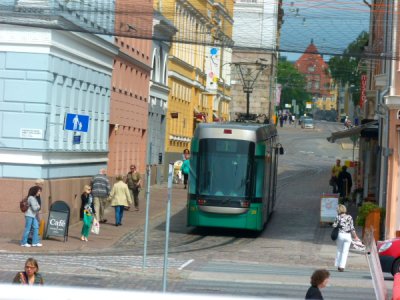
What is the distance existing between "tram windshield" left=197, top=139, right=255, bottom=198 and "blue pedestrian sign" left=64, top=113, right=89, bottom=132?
3232mm

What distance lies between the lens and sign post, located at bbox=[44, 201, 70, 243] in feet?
90.7

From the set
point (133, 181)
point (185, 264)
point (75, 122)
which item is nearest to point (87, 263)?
point (185, 264)

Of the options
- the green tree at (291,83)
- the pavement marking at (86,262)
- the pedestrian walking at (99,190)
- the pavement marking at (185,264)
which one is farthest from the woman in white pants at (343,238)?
the green tree at (291,83)

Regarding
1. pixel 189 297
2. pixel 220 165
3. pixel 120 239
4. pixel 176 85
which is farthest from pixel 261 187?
pixel 176 85

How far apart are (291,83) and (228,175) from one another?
15476cm

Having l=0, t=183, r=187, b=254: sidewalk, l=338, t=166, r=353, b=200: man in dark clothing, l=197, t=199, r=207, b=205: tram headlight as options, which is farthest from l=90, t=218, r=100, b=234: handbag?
l=338, t=166, r=353, b=200: man in dark clothing

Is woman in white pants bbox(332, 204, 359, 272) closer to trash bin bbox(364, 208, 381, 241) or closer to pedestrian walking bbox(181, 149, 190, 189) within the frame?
trash bin bbox(364, 208, 381, 241)

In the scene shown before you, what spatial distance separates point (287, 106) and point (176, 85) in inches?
4554

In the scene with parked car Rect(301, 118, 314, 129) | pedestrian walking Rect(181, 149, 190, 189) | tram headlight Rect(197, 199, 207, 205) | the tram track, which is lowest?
the tram track

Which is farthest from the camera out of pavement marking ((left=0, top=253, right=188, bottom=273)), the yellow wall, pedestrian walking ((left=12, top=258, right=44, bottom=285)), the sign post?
the yellow wall

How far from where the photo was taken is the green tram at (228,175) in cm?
3059

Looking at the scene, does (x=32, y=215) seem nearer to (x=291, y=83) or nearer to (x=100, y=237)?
(x=100, y=237)

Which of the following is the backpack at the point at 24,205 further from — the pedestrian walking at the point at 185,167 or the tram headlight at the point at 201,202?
the pedestrian walking at the point at 185,167

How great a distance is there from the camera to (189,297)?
20.2 feet
